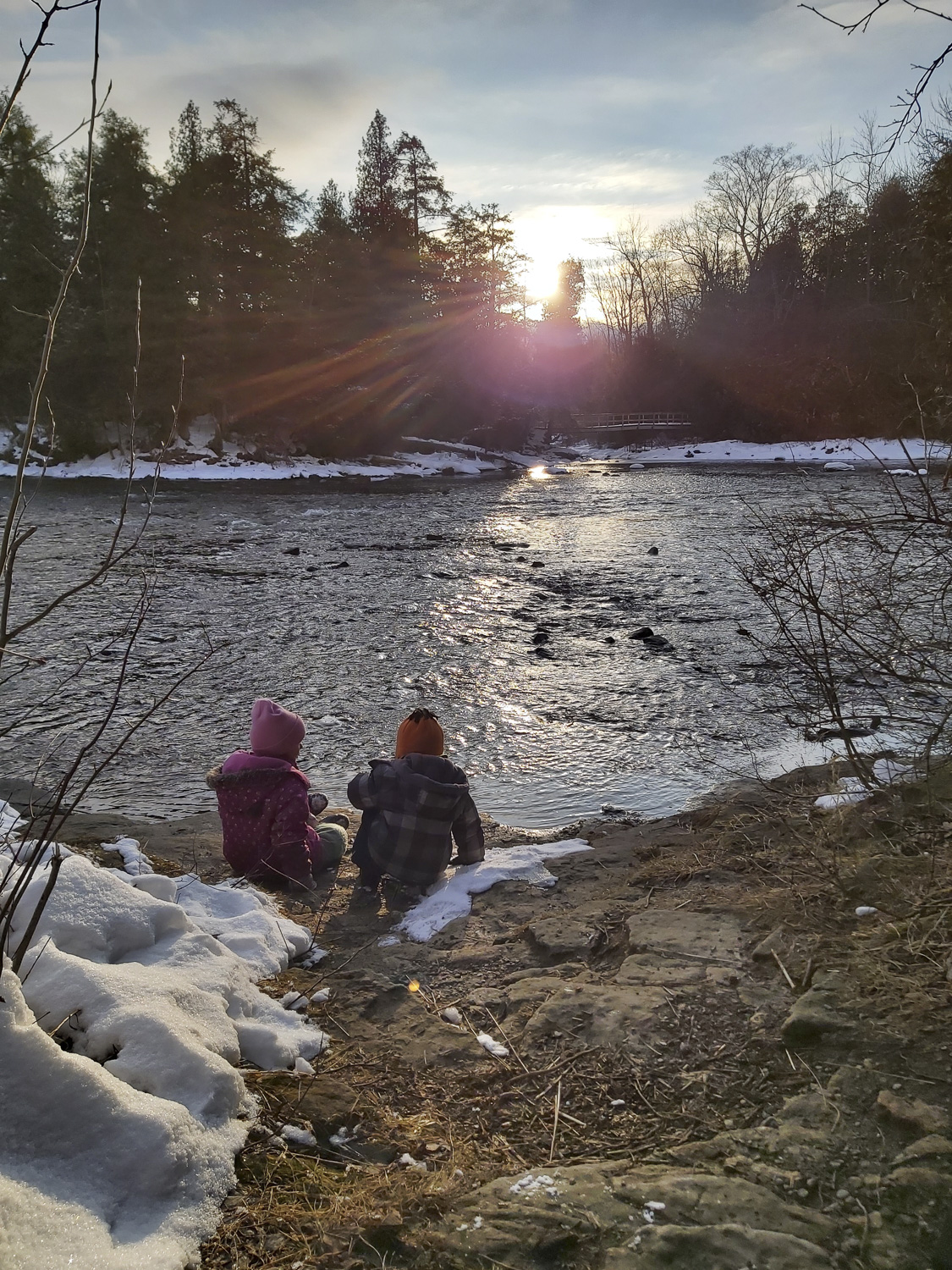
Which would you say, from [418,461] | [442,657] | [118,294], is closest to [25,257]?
[118,294]

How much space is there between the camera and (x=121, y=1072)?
185cm

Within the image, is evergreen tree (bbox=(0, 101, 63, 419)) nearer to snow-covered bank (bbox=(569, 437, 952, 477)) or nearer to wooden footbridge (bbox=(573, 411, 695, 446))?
snow-covered bank (bbox=(569, 437, 952, 477))

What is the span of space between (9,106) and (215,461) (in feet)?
118

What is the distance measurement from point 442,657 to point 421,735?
13.7 ft

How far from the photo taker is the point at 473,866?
3.93 meters

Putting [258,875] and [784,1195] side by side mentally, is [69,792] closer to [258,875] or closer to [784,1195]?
[258,875]

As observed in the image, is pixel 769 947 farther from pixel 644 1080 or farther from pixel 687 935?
pixel 644 1080

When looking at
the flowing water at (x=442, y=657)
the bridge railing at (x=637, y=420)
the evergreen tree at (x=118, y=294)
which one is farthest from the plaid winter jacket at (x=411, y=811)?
the bridge railing at (x=637, y=420)

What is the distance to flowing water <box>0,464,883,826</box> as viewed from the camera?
543 cm

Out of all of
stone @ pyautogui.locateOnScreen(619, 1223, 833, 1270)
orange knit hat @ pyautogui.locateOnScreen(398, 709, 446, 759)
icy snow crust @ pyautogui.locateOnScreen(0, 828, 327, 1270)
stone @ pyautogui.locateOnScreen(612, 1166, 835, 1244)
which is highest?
orange knit hat @ pyautogui.locateOnScreen(398, 709, 446, 759)

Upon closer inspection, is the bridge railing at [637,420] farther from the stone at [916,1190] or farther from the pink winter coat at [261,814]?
the stone at [916,1190]

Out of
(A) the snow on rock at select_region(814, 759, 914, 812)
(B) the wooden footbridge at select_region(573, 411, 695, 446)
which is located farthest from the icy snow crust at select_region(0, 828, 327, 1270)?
(B) the wooden footbridge at select_region(573, 411, 695, 446)

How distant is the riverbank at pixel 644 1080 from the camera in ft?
5.19

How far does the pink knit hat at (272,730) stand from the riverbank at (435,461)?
2582 centimetres
